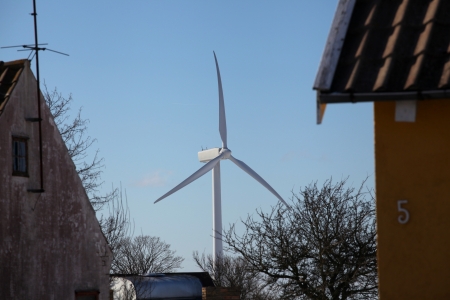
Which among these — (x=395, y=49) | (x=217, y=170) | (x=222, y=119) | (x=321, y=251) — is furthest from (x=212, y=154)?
(x=395, y=49)

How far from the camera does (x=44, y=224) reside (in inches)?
815

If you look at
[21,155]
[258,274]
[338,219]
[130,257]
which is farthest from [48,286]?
[130,257]

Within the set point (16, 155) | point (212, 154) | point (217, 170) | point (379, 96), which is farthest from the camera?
point (212, 154)

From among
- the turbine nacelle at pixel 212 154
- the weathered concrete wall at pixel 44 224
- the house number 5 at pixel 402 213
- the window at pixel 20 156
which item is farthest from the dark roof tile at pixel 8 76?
the turbine nacelle at pixel 212 154

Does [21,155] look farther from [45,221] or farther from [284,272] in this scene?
[284,272]

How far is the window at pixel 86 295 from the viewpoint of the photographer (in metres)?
21.7

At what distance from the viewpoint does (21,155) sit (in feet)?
67.0

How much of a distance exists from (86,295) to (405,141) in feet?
52.3

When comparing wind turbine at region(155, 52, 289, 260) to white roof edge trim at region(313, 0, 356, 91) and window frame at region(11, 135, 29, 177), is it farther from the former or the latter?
white roof edge trim at region(313, 0, 356, 91)

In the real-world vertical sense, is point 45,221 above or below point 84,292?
above

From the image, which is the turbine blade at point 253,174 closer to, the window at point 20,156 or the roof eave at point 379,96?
the window at point 20,156

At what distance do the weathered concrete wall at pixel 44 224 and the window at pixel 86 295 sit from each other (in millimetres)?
151

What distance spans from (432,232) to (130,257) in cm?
5993

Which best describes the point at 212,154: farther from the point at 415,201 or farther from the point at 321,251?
the point at 415,201
